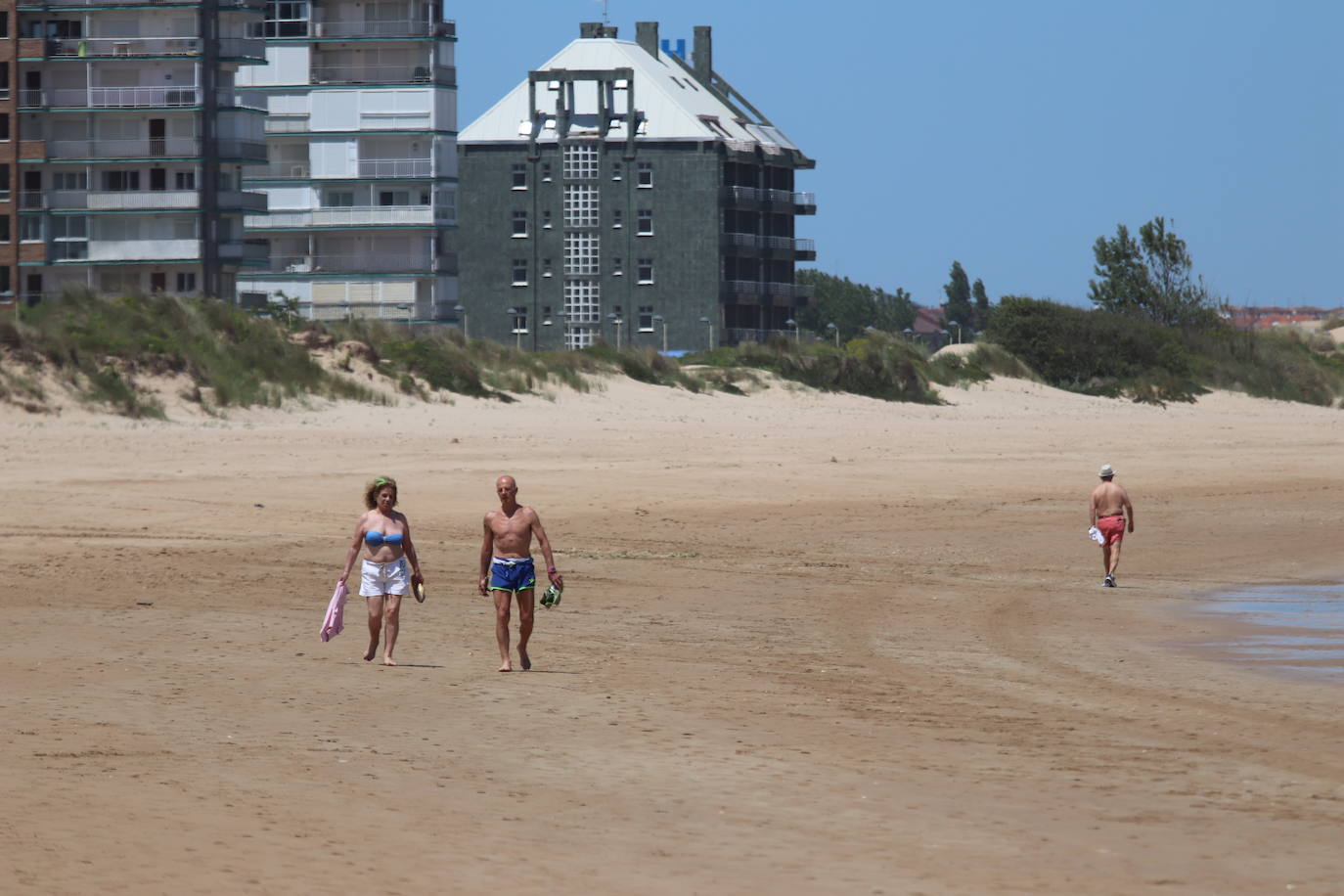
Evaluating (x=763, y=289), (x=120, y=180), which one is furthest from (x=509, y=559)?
(x=763, y=289)

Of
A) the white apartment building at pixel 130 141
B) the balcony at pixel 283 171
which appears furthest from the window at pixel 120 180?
the balcony at pixel 283 171

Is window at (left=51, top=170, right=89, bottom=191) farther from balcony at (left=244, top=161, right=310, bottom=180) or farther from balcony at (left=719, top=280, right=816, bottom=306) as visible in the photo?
balcony at (left=719, top=280, right=816, bottom=306)

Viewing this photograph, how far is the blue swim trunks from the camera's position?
13.9 meters

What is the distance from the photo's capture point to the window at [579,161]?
89.9 meters

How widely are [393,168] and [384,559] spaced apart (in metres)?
70.0

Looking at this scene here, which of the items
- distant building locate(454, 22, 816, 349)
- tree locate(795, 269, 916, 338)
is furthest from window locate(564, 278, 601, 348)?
tree locate(795, 269, 916, 338)

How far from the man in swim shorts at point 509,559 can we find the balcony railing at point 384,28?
228 ft

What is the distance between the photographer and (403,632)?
1638 centimetres

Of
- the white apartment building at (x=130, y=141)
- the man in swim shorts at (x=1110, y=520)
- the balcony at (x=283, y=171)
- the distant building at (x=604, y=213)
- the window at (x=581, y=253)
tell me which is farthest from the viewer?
the window at (x=581, y=253)

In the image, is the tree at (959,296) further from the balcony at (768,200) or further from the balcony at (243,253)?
the balcony at (243,253)

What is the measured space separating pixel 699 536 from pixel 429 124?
59833mm

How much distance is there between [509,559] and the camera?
13.9 metres

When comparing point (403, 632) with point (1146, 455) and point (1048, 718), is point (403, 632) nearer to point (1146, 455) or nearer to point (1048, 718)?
point (1048, 718)

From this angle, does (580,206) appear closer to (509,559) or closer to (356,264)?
(356,264)
